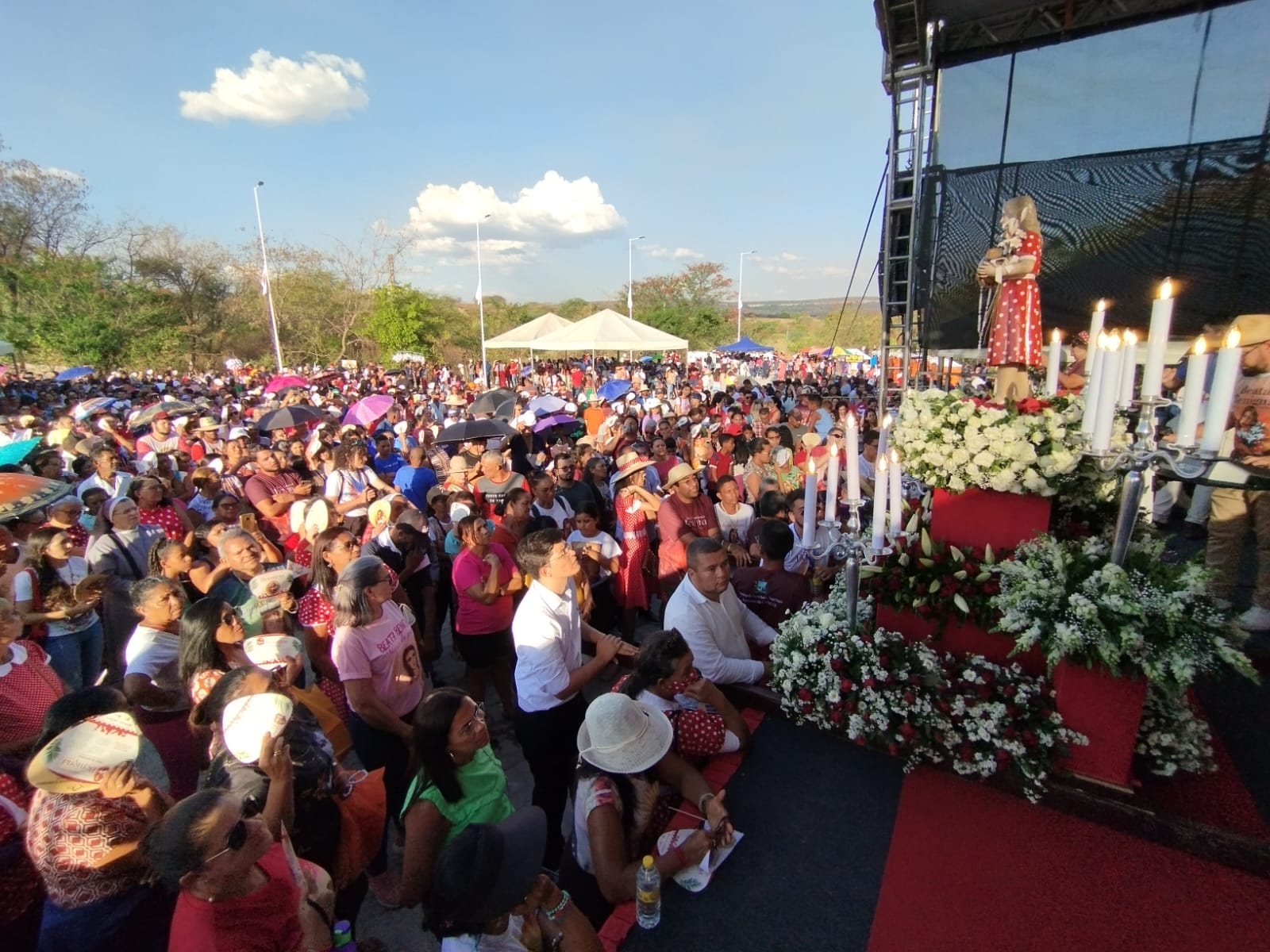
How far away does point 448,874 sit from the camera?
1695 millimetres

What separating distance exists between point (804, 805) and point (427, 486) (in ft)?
19.4

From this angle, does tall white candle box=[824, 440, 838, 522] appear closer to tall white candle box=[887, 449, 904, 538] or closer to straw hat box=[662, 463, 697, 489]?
tall white candle box=[887, 449, 904, 538]

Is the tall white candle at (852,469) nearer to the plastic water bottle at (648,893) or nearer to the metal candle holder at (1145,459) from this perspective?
the metal candle holder at (1145,459)

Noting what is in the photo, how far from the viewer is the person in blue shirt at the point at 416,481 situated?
7402 mm

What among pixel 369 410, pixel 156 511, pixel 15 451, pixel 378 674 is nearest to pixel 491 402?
pixel 369 410

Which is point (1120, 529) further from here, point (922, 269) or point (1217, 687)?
point (922, 269)

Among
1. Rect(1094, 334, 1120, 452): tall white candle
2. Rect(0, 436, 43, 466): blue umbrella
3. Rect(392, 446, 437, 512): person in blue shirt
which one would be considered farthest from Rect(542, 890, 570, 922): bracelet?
Rect(0, 436, 43, 466): blue umbrella

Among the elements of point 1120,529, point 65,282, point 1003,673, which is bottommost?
point 1003,673

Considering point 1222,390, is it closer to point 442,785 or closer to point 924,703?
point 924,703

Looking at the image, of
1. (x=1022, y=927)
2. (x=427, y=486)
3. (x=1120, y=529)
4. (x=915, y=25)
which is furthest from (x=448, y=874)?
(x=915, y=25)

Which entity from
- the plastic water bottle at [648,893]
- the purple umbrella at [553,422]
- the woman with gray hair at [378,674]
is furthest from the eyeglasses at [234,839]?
the purple umbrella at [553,422]

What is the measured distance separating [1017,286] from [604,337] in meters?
10.7

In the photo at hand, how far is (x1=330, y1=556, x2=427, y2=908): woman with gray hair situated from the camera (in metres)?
3.32

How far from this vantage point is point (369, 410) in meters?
11.0
